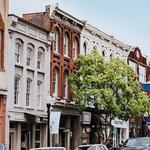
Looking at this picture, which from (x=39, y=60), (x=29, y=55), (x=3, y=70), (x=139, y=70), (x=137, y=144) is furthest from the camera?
(x=139, y=70)

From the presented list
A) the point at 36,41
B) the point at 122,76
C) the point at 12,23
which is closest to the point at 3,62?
the point at 12,23

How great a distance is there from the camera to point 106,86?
41469 mm

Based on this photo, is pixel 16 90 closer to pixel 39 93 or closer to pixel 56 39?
pixel 39 93

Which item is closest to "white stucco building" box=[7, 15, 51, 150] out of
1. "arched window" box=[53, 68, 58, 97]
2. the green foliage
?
"arched window" box=[53, 68, 58, 97]

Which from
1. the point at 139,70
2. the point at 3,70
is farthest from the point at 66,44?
the point at 139,70

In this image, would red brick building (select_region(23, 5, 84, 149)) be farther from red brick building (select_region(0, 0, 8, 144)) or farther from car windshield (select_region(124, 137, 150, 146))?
car windshield (select_region(124, 137, 150, 146))

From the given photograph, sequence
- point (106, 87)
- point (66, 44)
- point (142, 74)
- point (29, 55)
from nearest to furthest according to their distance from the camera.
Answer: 1. point (29, 55)
2. point (106, 87)
3. point (66, 44)
4. point (142, 74)

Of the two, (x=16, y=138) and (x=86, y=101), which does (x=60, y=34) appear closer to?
(x=86, y=101)

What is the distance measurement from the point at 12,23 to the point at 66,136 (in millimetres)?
12690

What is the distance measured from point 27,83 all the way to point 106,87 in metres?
6.53

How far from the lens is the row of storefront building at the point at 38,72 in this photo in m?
35.4

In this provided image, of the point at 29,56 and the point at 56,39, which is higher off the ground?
the point at 56,39

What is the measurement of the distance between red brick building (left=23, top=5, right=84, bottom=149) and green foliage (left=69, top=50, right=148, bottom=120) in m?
1.04

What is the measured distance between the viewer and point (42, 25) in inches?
1645
